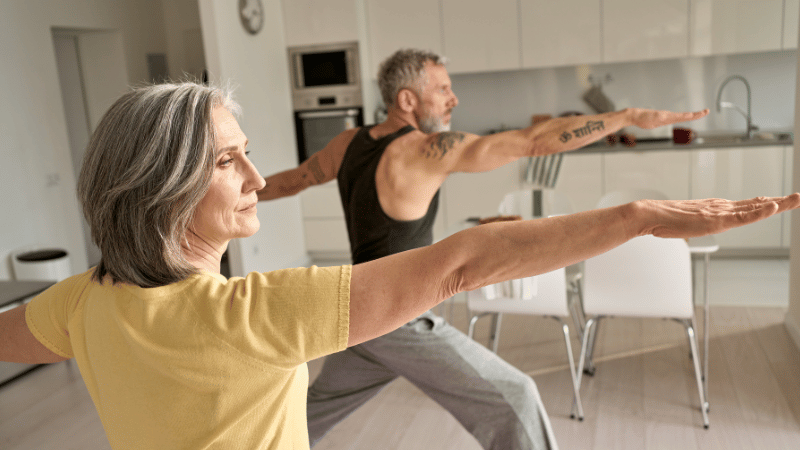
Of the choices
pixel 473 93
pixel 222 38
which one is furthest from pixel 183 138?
pixel 473 93

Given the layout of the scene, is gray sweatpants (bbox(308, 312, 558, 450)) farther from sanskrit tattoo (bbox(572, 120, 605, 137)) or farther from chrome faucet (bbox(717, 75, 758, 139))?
chrome faucet (bbox(717, 75, 758, 139))

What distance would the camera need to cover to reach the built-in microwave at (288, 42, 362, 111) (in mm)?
5348

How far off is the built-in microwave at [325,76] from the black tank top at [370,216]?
3421mm

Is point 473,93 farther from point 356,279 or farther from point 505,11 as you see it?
point 356,279

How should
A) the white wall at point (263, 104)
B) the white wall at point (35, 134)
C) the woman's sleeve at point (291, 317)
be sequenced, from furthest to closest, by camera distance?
the white wall at point (35, 134), the white wall at point (263, 104), the woman's sleeve at point (291, 317)

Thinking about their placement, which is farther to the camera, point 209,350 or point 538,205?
point 538,205

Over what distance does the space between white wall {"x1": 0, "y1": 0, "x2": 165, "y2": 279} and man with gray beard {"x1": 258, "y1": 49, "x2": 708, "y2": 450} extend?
11.1 ft

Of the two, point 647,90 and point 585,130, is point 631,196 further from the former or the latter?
point 647,90

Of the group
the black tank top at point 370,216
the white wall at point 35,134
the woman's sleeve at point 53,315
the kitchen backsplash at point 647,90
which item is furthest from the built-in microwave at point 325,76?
the woman's sleeve at point 53,315

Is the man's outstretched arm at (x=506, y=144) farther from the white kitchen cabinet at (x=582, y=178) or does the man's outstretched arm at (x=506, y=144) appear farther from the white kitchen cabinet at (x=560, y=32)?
the white kitchen cabinet at (x=560, y=32)

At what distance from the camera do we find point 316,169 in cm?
227

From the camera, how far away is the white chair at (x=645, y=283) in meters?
2.58

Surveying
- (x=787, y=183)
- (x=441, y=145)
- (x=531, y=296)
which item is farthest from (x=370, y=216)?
(x=787, y=183)

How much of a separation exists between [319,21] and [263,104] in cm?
92
